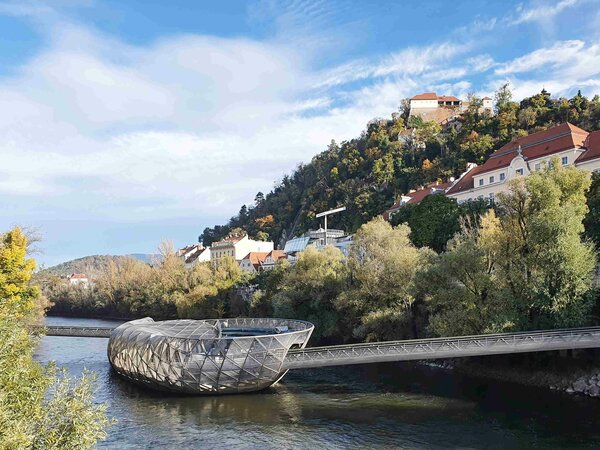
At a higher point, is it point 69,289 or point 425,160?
point 425,160

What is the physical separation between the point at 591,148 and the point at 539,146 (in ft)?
21.0

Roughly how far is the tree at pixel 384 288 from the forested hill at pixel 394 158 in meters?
52.6

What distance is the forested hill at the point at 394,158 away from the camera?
3364 inches

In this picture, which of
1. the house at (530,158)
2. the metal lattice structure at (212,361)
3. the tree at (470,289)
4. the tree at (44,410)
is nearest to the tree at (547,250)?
the tree at (470,289)

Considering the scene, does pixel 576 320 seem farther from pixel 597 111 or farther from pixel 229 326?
pixel 597 111

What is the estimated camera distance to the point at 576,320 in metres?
27.0

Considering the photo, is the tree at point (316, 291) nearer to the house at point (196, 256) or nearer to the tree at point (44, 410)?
the tree at point (44, 410)

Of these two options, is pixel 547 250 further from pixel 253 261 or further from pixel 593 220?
pixel 253 261

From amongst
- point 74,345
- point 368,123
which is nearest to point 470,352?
point 74,345

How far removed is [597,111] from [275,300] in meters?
65.7

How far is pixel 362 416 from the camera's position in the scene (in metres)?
24.5

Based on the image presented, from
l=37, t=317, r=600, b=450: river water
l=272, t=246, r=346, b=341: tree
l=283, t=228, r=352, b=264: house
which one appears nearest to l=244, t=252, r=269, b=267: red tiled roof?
l=283, t=228, r=352, b=264: house

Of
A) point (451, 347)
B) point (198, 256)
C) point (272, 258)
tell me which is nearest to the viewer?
point (451, 347)

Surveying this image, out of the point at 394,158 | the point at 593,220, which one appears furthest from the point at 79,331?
the point at 394,158
